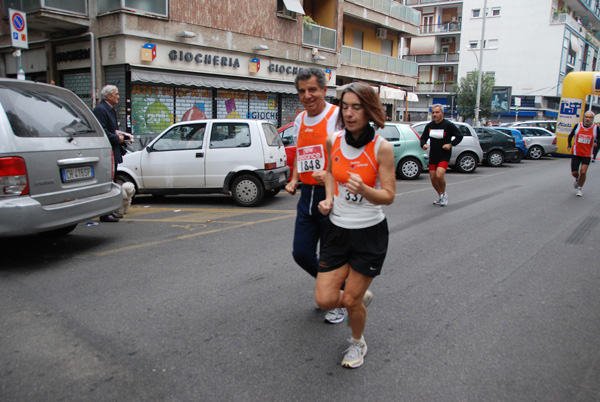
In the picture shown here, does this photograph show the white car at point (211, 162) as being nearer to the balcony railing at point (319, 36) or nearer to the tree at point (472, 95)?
the balcony railing at point (319, 36)

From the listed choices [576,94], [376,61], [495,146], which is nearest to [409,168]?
[495,146]

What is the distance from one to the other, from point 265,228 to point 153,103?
35.9ft

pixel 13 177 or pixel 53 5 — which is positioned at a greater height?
pixel 53 5

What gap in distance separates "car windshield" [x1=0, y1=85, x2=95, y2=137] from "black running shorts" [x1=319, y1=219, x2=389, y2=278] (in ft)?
11.5

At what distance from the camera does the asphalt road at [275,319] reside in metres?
2.79

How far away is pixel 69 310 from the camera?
12.6ft

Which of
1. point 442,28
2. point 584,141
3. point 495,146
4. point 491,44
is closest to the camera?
point 584,141

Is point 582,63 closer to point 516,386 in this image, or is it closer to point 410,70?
point 410,70

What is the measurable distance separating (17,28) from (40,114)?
4590mm

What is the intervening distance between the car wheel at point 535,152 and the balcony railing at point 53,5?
20324 millimetres

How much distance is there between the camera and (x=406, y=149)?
13820mm

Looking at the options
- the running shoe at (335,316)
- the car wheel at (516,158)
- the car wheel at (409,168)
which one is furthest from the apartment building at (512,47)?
the running shoe at (335,316)

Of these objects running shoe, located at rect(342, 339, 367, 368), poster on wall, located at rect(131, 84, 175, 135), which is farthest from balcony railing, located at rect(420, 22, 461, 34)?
running shoe, located at rect(342, 339, 367, 368)

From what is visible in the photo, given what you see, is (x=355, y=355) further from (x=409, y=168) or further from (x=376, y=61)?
(x=376, y=61)
